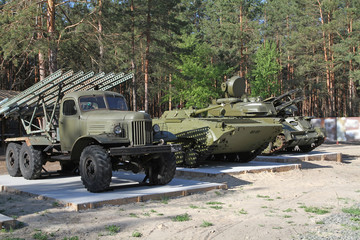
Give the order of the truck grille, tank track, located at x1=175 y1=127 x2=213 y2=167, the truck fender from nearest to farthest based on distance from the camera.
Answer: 1. the truck grille
2. the truck fender
3. tank track, located at x1=175 y1=127 x2=213 y2=167

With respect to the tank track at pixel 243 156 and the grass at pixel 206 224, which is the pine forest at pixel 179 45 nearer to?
the tank track at pixel 243 156

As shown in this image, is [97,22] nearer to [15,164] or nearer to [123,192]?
[15,164]

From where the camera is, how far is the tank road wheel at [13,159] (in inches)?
Answer: 417

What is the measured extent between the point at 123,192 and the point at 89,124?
1.58m

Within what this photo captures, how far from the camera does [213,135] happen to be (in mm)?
11945

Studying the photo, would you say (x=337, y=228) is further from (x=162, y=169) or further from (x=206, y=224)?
(x=162, y=169)

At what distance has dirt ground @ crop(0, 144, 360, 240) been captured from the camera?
5.53 metres

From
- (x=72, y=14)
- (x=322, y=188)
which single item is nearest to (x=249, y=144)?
Result: (x=322, y=188)

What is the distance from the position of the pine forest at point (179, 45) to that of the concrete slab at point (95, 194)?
258 inches

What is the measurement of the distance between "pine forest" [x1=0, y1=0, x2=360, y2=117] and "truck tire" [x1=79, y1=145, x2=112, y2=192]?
7.96 m

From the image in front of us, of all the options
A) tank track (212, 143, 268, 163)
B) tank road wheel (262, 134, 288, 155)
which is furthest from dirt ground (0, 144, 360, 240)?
tank road wheel (262, 134, 288, 155)

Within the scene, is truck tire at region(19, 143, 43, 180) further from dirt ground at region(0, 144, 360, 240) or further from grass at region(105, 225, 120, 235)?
grass at region(105, 225, 120, 235)

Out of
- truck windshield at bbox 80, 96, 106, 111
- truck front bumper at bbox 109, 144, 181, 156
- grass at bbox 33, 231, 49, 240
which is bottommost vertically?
grass at bbox 33, 231, 49, 240

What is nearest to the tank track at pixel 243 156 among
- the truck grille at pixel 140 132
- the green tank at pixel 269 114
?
the green tank at pixel 269 114
